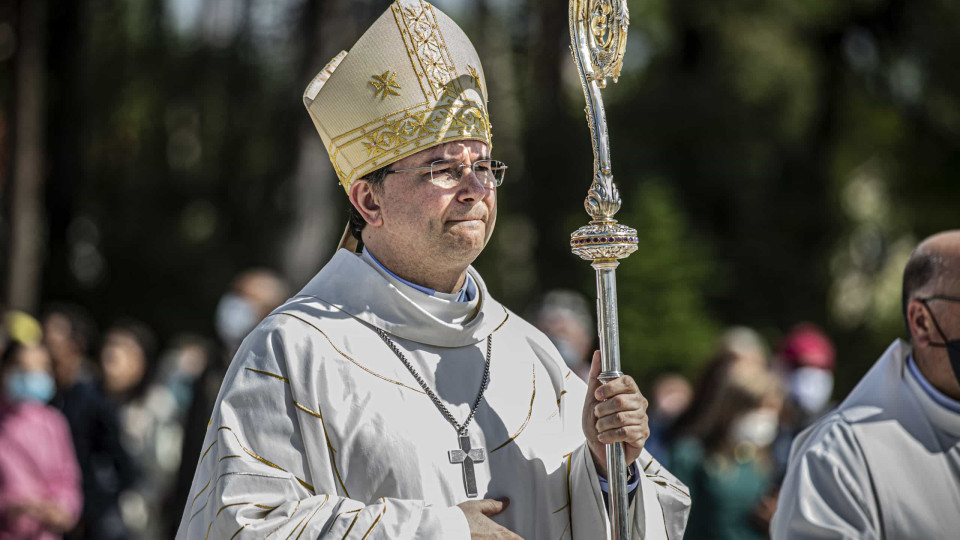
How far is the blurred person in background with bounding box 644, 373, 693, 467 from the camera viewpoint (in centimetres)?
697

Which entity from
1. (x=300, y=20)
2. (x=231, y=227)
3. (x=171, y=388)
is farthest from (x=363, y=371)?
(x=231, y=227)

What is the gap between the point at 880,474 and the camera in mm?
3918

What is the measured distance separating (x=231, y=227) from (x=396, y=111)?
23.0 meters

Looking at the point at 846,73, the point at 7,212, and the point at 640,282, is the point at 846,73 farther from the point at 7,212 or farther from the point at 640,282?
the point at 7,212

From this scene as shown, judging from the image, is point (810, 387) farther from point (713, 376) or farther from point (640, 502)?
point (640, 502)

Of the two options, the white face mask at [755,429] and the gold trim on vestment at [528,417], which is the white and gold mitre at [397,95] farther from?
the white face mask at [755,429]

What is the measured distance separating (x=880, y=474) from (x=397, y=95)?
1.87 metres

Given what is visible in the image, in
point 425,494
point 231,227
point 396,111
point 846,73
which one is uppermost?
point 846,73

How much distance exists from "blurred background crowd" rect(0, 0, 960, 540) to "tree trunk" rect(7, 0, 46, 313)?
0.04m

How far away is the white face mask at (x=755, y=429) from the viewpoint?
20.4ft

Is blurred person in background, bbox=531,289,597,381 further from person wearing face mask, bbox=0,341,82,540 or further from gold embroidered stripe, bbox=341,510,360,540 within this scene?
gold embroidered stripe, bbox=341,510,360,540

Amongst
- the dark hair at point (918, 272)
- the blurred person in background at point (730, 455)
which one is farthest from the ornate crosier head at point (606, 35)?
the blurred person in background at point (730, 455)

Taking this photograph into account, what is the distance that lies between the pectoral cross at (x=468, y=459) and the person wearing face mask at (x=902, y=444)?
114cm

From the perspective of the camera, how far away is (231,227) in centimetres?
2595
